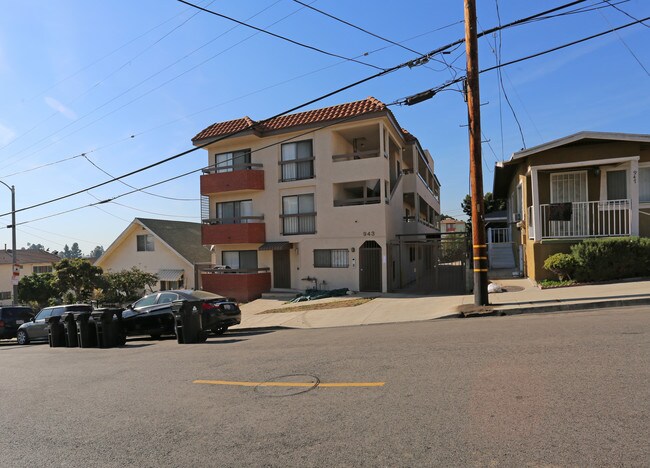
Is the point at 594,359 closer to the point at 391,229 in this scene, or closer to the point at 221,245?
the point at 391,229

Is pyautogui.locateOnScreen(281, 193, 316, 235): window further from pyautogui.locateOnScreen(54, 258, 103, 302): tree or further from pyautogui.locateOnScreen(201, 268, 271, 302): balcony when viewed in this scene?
pyautogui.locateOnScreen(54, 258, 103, 302): tree

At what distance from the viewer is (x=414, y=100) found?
13.0 metres

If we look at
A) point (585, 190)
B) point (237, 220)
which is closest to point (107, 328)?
point (237, 220)

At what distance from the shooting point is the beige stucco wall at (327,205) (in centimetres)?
2014

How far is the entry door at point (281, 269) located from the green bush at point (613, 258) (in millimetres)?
13519

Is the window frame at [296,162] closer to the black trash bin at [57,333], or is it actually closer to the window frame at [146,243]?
the black trash bin at [57,333]

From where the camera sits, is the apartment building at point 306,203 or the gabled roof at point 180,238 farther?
the gabled roof at point 180,238

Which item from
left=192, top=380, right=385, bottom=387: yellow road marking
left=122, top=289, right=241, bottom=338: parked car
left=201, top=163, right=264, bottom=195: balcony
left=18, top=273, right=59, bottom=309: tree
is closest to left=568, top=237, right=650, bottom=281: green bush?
left=122, top=289, right=241, bottom=338: parked car

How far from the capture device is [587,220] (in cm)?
1500

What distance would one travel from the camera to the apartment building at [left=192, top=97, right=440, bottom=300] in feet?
66.7

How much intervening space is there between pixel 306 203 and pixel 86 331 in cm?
1191

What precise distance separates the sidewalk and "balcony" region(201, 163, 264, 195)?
25.7 feet

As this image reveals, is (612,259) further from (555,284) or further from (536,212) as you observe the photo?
(536,212)

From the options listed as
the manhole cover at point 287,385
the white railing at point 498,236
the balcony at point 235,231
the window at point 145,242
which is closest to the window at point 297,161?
the balcony at point 235,231
